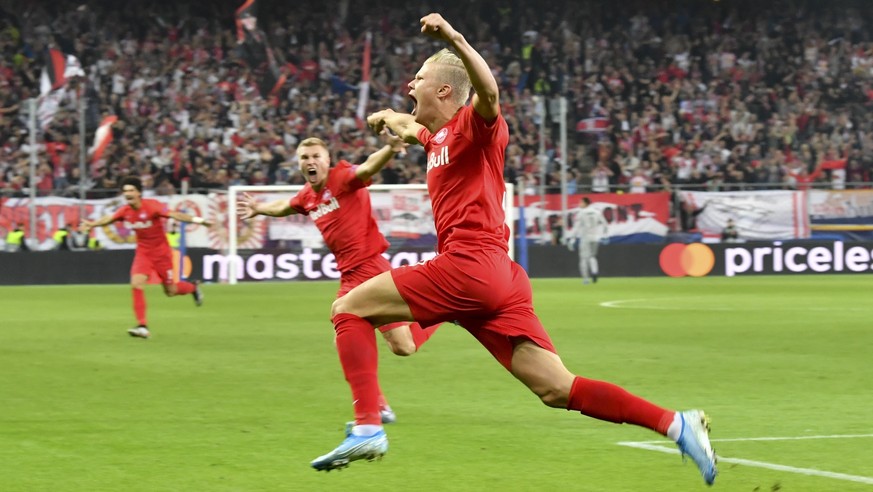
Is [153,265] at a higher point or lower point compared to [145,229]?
lower

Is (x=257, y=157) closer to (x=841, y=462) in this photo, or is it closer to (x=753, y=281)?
(x=753, y=281)

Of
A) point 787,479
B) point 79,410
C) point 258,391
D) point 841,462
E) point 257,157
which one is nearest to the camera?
point 787,479

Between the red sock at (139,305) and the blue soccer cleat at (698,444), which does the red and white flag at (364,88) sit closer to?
the red sock at (139,305)

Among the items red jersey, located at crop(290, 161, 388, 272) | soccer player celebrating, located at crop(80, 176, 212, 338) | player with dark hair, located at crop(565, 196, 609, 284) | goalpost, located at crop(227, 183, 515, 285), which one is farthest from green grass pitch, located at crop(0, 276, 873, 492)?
goalpost, located at crop(227, 183, 515, 285)

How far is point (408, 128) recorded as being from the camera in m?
7.27

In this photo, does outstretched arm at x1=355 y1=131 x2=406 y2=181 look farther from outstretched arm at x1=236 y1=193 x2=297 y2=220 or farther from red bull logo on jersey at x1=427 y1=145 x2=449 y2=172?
red bull logo on jersey at x1=427 y1=145 x2=449 y2=172

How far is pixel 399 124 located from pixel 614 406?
6.89 ft

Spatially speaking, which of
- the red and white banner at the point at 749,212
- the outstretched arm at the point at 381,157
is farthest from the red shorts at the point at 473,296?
the red and white banner at the point at 749,212

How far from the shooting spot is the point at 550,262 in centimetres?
3438

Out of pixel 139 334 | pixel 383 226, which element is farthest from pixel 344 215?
pixel 383 226

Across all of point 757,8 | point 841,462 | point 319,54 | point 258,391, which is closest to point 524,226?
point 319,54

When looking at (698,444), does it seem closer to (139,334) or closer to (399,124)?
(399,124)

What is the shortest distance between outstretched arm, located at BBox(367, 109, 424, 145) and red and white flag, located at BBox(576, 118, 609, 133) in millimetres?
32145

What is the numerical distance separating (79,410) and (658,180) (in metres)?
29.3
